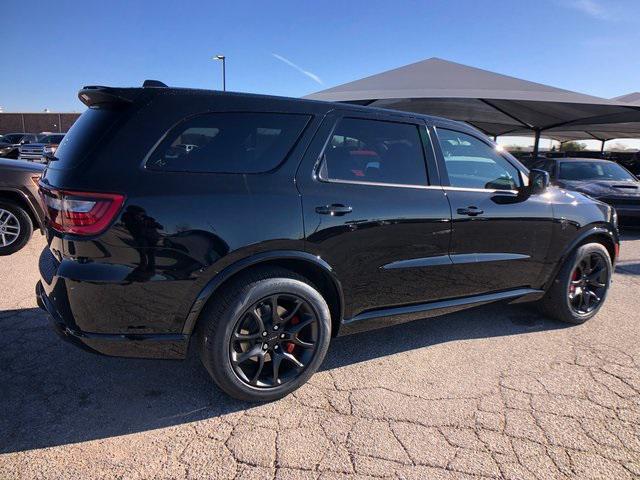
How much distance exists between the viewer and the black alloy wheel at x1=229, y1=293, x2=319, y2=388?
8.60 ft

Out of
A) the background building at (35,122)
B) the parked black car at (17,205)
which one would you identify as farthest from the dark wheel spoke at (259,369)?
the background building at (35,122)

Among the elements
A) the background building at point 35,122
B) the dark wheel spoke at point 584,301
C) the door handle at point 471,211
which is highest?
the background building at point 35,122

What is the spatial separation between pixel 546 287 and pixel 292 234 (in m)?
2.55

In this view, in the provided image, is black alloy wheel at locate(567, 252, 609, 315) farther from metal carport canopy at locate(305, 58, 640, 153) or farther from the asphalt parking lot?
metal carport canopy at locate(305, 58, 640, 153)

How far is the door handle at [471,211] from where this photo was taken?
3.28 m

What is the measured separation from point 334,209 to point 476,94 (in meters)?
10.1

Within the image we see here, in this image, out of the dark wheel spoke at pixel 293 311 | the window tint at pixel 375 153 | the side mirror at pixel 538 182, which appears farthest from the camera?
the side mirror at pixel 538 182

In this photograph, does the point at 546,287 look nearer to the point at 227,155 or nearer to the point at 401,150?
the point at 401,150

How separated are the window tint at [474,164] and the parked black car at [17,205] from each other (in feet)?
16.7

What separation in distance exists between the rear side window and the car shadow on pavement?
1391 millimetres

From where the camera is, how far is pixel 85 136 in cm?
248

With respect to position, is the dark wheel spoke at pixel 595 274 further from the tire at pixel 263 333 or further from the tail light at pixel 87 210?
the tail light at pixel 87 210

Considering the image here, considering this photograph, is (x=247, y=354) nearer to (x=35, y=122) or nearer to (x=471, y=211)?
(x=471, y=211)

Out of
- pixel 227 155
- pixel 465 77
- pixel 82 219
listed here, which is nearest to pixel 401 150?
pixel 227 155
